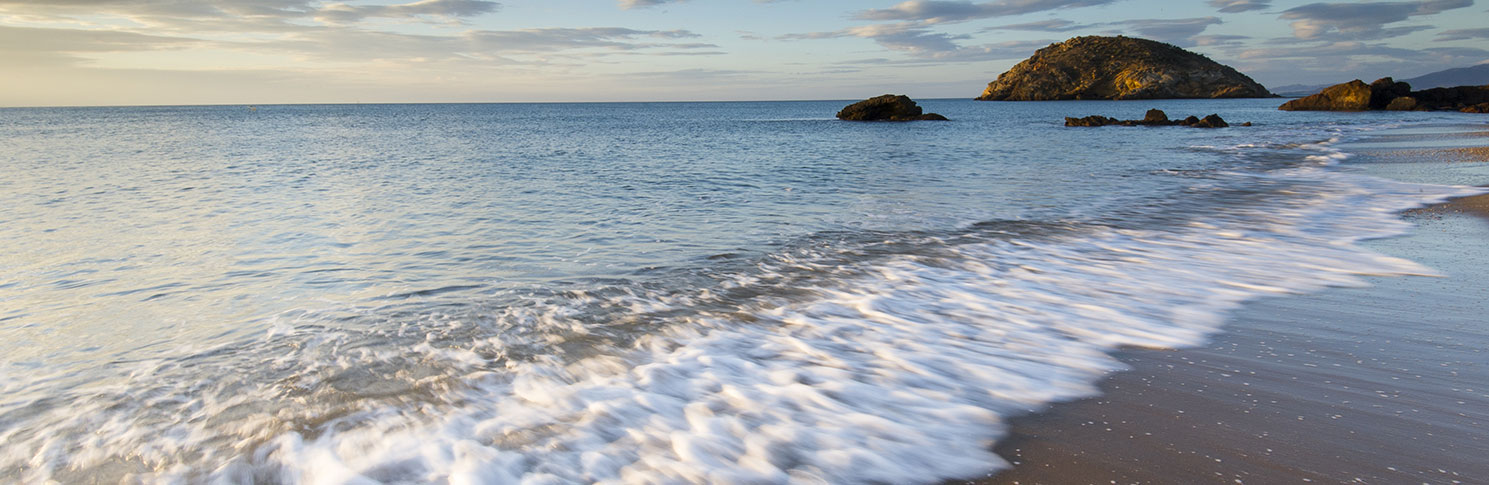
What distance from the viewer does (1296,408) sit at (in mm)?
3463

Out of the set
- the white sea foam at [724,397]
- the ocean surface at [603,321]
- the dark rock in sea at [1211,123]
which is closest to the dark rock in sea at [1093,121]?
the dark rock in sea at [1211,123]

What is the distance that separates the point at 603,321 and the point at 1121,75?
491ft

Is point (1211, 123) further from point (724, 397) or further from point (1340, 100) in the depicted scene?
point (724, 397)

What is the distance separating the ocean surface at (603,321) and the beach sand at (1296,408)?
25cm

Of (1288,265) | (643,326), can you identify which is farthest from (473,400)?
(1288,265)

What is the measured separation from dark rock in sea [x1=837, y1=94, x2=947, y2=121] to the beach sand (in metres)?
61.2

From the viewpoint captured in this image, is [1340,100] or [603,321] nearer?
[603,321]

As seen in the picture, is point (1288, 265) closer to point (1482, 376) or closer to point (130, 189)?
point (1482, 376)

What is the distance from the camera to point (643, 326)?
5.32 m

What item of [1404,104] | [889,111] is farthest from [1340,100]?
[889,111]

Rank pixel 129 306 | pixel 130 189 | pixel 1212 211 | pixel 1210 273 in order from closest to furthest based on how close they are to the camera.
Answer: pixel 129 306 < pixel 1210 273 < pixel 1212 211 < pixel 130 189

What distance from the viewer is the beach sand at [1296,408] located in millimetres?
2914

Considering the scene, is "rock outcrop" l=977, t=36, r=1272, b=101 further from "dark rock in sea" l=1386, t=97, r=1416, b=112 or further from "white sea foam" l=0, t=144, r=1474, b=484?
"white sea foam" l=0, t=144, r=1474, b=484

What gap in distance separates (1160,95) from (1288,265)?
5636 inches
